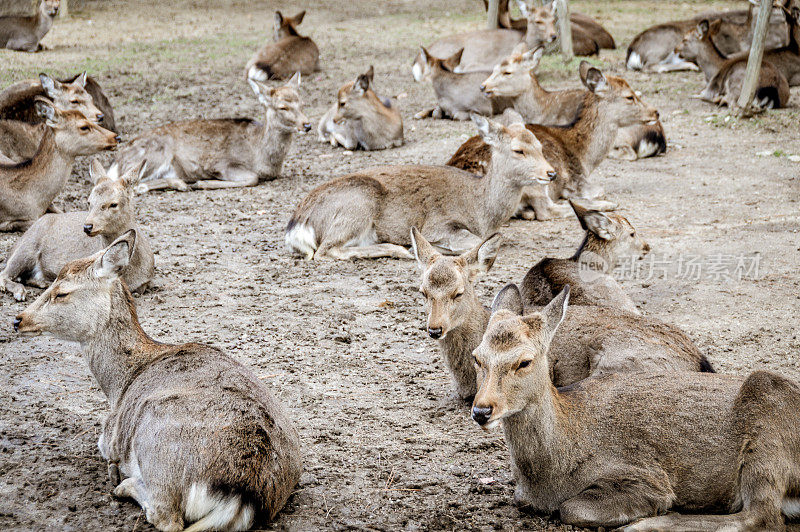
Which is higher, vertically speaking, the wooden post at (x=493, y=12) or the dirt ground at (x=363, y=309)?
the wooden post at (x=493, y=12)

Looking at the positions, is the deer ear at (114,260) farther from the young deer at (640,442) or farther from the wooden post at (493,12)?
the wooden post at (493,12)

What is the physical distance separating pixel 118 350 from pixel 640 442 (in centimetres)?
259

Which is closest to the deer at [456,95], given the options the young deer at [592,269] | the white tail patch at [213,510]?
the young deer at [592,269]

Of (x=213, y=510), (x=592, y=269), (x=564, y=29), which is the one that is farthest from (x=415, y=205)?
(x=564, y=29)

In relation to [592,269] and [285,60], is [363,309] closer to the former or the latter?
[592,269]

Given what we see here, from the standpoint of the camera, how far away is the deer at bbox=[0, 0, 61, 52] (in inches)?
661

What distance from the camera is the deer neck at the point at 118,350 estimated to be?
15.5ft

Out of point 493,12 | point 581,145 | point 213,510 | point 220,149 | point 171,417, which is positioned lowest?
point 220,149

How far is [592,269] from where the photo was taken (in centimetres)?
660

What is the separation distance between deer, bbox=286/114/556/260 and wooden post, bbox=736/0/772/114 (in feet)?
15.1

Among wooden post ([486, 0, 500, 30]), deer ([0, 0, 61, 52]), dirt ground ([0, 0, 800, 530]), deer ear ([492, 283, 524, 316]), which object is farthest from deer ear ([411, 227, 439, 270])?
deer ([0, 0, 61, 52])

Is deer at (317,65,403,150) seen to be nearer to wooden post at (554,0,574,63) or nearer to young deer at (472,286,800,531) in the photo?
wooden post at (554,0,574,63)

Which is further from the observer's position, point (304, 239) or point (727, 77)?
point (727, 77)

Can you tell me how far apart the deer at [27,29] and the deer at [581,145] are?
10447mm
